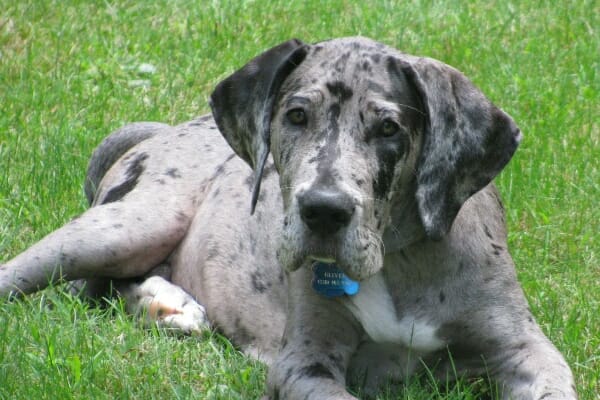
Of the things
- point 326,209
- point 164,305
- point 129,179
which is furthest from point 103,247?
point 326,209

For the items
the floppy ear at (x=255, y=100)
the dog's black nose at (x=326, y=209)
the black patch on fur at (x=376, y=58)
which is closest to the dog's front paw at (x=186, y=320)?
the floppy ear at (x=255, y=100)

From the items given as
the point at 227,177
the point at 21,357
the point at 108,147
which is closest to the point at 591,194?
the point at 227,177

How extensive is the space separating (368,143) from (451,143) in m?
0.35

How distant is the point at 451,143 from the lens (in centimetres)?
489

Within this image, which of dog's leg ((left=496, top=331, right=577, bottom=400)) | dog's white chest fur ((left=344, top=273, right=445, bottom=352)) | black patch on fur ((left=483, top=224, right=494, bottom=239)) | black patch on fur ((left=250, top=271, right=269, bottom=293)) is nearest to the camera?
dog's leg ((left=496, top=331, right=577, bottom=400))

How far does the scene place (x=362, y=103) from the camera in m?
4.80

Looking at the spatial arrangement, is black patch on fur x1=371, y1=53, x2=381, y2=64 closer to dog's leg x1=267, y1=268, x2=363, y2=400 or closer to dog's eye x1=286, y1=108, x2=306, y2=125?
dog's eye x1=286, y1=108, x2=306, y2=125

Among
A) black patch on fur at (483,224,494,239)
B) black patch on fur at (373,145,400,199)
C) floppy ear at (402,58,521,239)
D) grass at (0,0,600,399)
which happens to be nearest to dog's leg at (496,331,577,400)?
grass at (0,0,600,399)

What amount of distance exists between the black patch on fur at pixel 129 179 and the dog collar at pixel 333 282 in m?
1.73

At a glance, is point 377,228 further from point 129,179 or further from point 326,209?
point 129,179

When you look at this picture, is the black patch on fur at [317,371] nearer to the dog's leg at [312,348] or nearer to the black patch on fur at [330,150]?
the dog's leg at [312,348]

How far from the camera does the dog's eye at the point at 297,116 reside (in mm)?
4878

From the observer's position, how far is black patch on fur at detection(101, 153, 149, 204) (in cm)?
666

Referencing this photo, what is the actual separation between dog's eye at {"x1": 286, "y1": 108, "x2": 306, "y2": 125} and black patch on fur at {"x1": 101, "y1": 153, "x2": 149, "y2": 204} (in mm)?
1919
